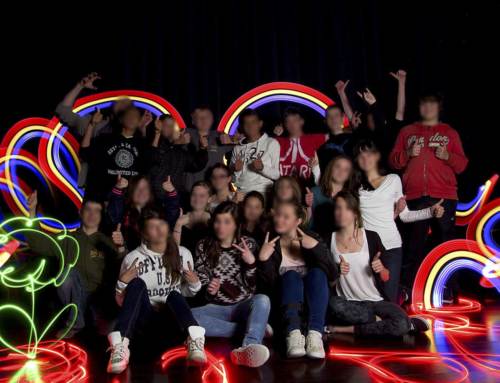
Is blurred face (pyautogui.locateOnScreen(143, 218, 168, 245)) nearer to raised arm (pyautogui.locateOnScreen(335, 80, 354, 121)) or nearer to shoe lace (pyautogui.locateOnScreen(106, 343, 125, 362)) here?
shoe lace (pyautogui.locateOnScreen(106, 343, 125, 362))

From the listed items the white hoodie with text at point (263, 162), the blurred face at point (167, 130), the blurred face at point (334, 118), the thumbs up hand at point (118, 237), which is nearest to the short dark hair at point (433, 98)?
the blurred face at point (334, 118)

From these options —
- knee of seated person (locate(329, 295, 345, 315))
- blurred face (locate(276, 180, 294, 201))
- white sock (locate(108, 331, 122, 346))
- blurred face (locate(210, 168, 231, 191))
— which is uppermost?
blurred face (locate(210, 168, 231, 191))

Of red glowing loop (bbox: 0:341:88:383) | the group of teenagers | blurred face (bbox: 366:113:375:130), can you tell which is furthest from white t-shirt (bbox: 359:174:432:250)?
red glowing loop (bbox: 0:341:88:383)

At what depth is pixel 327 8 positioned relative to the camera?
5.08 metres

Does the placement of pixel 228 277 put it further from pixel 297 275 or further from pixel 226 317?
pixel 297 275

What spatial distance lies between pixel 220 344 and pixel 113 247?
1.04 metres

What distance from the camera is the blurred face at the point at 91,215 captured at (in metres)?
3.49

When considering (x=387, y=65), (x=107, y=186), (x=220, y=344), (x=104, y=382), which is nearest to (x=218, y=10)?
(x=387, y=65)

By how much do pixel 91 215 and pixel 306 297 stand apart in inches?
62.3

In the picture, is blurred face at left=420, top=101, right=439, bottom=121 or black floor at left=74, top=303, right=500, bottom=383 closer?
black floor at left=74, top=303, right=500, bottom=383

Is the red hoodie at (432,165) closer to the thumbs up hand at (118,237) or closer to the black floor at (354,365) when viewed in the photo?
the black floor at (354,365)

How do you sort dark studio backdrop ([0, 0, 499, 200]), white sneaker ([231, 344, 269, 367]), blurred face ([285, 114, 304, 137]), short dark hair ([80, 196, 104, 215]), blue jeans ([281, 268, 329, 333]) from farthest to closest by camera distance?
1. dark studio backdrop ([0, 0, 499, 200])
2. blurred face ([285, 114, 304, 137])
3. short dark hair ([80, 196, 104, 215])
4. blue jeans ([281, 268, 329, 333])
5. white sneaker ([231, 344, 269, 367])

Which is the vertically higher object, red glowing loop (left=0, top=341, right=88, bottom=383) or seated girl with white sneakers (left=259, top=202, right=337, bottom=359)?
seated girl with white sneakers (left=259, top=202, right=337, bottom=359)

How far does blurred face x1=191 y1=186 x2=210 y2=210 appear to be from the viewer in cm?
360
